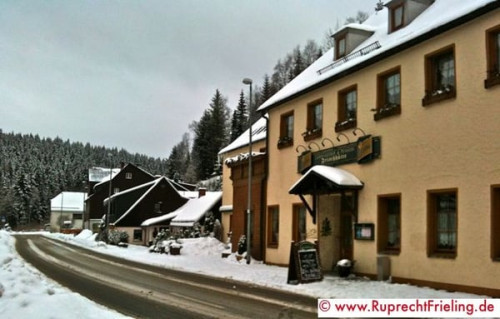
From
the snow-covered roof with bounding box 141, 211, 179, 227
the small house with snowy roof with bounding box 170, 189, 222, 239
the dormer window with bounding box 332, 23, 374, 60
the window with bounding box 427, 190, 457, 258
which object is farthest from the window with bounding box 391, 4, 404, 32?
the snow-covered roof with bounding box 141, 211, 179, 227

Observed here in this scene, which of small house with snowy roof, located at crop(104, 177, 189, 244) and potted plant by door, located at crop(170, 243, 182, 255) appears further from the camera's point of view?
small house with snowy roof, located at crop(104, 177, 189, 244)

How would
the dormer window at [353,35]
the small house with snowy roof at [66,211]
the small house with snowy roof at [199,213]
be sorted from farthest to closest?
the small house with snowy roof at [66,211], the small house with snowy roof at [199,213], the dormer window at [353,35]

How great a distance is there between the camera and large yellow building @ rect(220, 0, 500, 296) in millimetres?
14102

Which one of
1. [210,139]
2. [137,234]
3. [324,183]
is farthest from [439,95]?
[210,139]

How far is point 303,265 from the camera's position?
17047mm

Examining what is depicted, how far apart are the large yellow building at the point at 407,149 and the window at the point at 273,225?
852 mm

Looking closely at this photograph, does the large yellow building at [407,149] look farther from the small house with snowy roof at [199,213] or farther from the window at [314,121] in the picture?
the small house with snowy roof at [199,213]

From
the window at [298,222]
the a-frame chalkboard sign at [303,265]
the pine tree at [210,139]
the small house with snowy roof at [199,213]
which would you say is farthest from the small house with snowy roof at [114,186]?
the a-frame chalkboard sign at [303,265]

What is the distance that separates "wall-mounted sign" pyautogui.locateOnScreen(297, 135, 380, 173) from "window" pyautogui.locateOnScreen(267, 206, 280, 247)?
3.22 meters

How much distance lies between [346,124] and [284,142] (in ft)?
16.4

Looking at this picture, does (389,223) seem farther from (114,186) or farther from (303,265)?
(114,186)

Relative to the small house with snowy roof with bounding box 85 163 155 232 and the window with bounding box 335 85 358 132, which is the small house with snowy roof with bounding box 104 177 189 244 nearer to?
the small house with snowy roof with bounding box 85 163 155 232

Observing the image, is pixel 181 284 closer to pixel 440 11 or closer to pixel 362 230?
pixel 362 230

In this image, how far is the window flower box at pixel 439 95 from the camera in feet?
49.8
